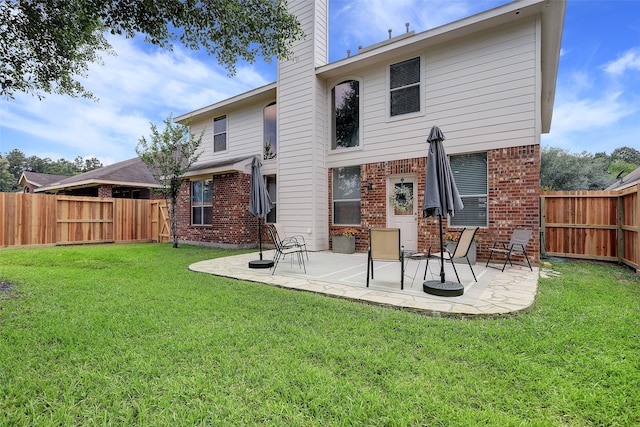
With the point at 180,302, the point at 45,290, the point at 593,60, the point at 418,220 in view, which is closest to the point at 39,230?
the point at 45,290

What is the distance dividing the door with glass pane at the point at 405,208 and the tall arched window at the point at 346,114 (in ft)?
5.95

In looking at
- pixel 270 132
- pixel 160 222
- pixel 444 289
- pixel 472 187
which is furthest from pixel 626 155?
pixel 160 222

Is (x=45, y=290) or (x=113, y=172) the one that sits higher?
(x=113, y=172)

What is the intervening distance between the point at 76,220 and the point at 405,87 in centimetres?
1274

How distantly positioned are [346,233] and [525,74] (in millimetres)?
5654

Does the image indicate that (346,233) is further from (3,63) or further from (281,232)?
(3,63)

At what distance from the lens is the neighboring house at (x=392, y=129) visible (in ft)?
22.3

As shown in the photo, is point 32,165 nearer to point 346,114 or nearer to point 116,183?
point 116,183

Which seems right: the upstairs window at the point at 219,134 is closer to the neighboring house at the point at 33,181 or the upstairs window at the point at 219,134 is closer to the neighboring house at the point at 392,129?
the neighboring house at the point at 392,129

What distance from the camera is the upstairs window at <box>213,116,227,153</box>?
1241cm

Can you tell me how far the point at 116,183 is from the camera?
15.7 m

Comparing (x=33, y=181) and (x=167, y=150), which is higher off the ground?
(x=33, y=181)

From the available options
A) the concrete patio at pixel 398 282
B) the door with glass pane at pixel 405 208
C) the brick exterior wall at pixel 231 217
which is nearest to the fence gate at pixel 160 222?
the brick exterior wall at pixel 231 217

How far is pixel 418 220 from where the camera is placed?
809 cm
